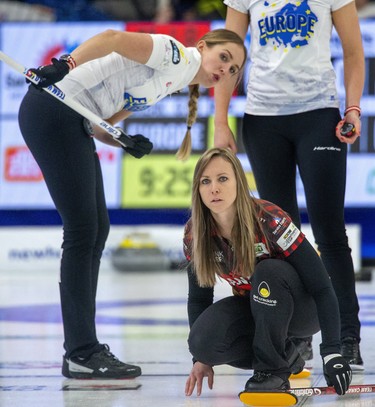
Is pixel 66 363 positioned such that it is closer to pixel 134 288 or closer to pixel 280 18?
pixel 280 18

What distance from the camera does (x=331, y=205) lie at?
8.98ft

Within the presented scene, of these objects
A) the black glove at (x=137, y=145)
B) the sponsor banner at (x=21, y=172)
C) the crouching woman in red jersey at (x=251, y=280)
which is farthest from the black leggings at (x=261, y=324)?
the sponsor banner at (x=21, y=172)

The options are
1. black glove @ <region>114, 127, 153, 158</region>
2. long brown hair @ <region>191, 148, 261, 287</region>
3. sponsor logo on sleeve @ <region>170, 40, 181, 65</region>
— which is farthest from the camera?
black glove @ <region>114, 127, 153, 158</region>

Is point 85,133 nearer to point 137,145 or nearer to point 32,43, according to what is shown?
point 137,145

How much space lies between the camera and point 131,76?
2.65 m

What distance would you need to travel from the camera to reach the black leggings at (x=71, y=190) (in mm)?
2639

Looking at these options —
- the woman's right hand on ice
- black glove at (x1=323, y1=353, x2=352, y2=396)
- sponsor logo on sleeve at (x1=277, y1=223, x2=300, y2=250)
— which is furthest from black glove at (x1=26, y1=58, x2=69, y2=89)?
black glove at (x1=323, y1=353, x2=352, y2=396)

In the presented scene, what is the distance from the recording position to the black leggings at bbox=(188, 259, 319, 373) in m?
2.17

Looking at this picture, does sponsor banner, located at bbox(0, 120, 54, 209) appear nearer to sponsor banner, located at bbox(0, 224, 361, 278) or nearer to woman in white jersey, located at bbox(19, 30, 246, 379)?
sponsor banner, located at bbox(0, 224, 361, 278)

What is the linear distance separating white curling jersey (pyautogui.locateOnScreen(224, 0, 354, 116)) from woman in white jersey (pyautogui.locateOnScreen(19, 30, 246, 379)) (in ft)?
0.59

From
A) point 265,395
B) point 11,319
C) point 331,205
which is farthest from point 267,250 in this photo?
point 11,319

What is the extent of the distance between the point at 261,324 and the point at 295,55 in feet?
3.28

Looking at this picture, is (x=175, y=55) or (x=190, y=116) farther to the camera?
(x=190, y=116)

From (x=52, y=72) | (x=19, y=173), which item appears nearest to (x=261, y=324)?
(x=52, y=72)
